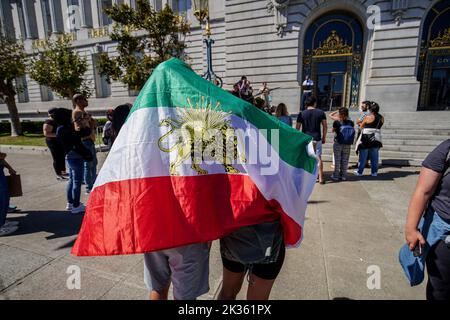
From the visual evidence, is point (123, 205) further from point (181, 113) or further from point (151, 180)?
point (181, 113)

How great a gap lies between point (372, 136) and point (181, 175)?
6.76m

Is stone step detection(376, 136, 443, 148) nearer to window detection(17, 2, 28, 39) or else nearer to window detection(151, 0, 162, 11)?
window detection(151, 0, 162, 11)

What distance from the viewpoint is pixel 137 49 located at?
1395 centimetres

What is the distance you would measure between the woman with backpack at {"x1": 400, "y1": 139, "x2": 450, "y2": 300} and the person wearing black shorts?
105 centimetres

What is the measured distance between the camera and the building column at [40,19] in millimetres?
28483

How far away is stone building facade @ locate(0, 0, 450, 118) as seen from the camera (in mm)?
14570

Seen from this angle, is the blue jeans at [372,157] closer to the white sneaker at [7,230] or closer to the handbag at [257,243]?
the handbag at [257,243]

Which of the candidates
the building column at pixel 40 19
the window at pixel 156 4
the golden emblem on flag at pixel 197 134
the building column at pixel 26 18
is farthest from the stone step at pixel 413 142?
the building column at pixel 26 18

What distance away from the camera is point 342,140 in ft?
21.1

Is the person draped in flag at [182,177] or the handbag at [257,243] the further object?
the handbag at [257,243]

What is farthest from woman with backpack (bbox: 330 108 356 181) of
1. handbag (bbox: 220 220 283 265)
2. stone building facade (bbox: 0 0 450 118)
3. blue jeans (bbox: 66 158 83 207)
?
stone building facade (bbox: 0 0 450 118)

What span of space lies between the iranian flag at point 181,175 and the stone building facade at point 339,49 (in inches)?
636

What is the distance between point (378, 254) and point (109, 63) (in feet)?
47.9

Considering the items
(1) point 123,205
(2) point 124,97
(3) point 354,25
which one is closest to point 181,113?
(1) point 123,205
